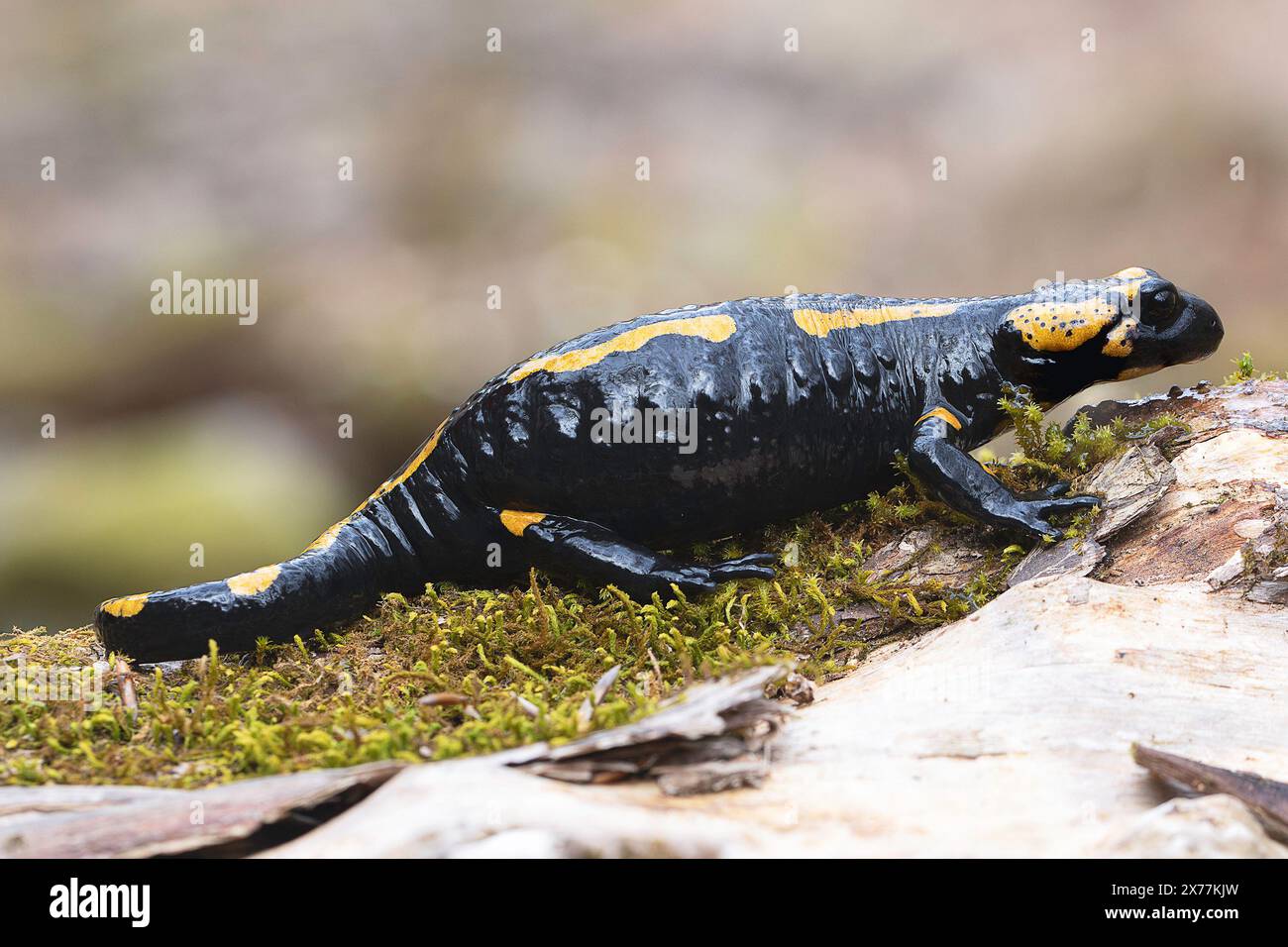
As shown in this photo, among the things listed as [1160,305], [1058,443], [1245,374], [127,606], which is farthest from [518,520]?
[1245,374]

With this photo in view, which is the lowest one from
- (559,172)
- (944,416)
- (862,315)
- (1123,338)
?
(944,416)

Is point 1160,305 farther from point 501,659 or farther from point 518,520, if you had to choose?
point 501,659

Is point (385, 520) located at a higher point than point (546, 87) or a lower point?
lower

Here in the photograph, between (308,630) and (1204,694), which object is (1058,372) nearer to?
(1204,694)

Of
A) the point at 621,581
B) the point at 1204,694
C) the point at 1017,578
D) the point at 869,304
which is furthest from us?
the point at 869,304

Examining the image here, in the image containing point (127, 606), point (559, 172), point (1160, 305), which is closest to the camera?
point (127, 606)

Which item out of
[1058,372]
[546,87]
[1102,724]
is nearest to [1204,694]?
[1102,724]

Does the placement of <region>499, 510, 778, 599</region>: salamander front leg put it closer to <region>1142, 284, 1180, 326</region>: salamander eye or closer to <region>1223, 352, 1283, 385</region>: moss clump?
<region>1142, 284, 1180, 326</region>: salamander eye
